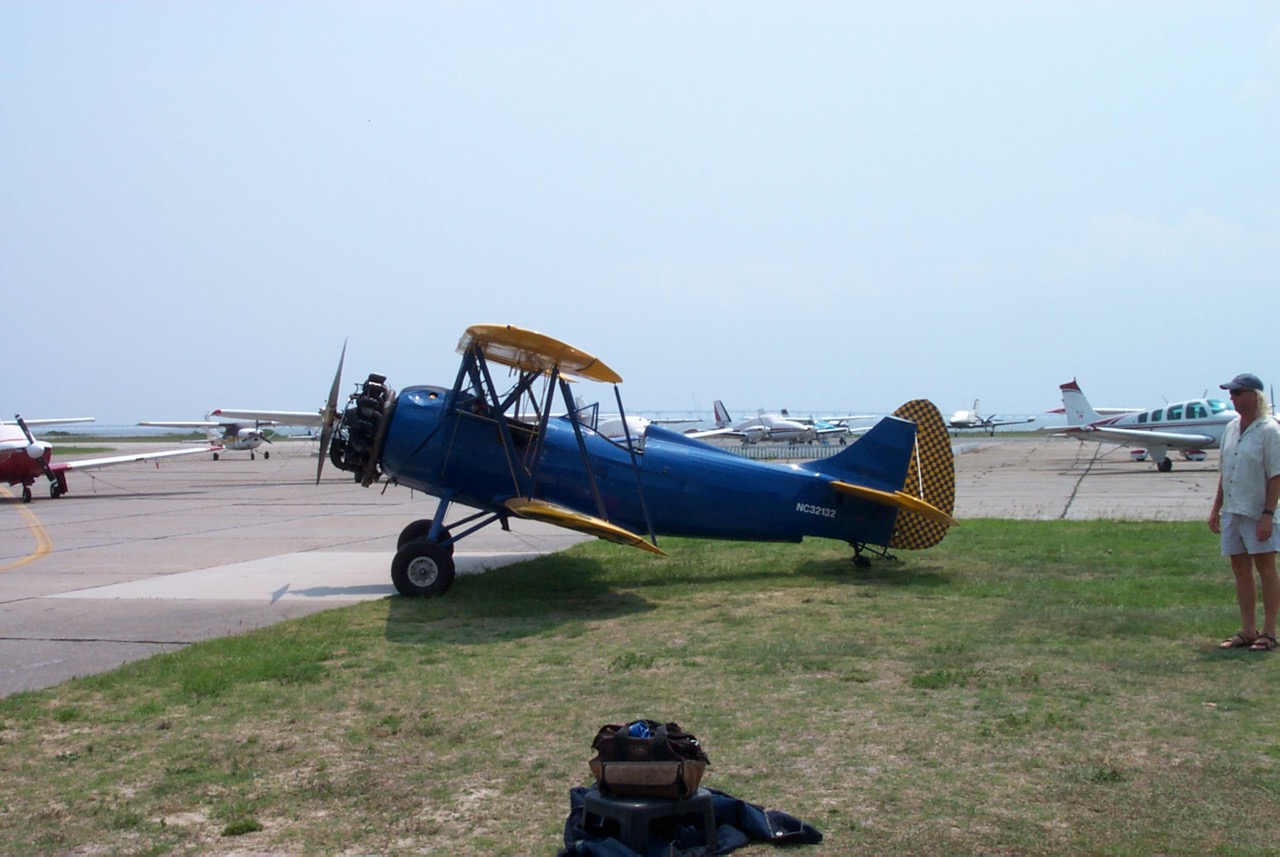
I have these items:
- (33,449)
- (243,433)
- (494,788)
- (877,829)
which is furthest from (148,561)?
(243,433)

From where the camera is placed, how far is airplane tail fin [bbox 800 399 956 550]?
1234cm

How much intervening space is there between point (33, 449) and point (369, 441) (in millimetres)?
19971

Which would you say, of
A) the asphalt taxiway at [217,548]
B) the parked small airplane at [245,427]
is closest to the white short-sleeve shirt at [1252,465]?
the asphalt taxiway at [217,548]

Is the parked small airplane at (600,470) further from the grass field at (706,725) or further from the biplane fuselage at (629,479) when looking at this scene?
the grass field at (706,725)

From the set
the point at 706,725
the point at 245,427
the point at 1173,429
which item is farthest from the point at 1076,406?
the point at 245,427

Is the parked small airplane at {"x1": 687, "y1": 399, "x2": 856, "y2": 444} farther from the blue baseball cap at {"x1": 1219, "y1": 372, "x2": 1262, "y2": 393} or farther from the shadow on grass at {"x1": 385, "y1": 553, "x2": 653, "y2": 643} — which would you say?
the blue baseball cap at {"x1": 1219, "y1": 372, "x2": 1262, "y2": 393}

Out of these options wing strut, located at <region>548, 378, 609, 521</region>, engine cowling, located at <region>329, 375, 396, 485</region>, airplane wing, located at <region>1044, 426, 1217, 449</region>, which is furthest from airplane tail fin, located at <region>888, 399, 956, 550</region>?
airplane wing, located at <region>1044, 426, 1217, 449</region>

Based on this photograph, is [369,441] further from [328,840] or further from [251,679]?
[328,840]

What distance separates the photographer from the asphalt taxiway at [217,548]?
930cm

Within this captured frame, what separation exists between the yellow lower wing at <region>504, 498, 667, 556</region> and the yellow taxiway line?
7720 millimetres

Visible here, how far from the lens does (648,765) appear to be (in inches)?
Result: 162

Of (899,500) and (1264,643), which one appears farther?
(899,500)

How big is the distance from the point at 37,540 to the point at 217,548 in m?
4.14

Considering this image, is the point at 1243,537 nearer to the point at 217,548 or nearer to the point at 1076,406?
the point at 217,548
